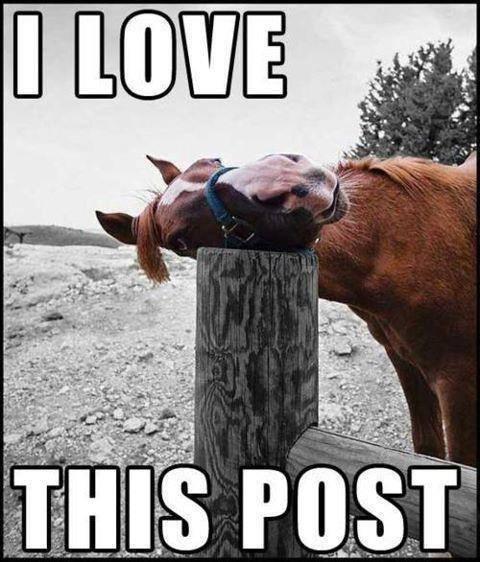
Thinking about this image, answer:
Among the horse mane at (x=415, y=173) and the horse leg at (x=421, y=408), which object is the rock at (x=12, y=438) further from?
the horse mane at (x=415, y=173)

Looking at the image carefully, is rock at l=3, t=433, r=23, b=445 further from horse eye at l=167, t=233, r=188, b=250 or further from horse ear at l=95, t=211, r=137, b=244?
horse eye at l=167, t=233, r=188, b=250

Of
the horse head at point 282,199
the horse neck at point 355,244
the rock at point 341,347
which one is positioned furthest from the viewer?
the rock at point 341,347

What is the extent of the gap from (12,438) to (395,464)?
328 centimetres

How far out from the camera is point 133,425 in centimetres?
359

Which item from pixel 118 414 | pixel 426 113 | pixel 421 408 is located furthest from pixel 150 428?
pixel 426 113

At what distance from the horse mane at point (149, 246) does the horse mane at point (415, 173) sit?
0.80 metres

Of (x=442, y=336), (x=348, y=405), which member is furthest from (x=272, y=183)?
(x=348, y=405)

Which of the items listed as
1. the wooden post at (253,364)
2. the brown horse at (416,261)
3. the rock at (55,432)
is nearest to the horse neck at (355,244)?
the brown horse at (416,261)

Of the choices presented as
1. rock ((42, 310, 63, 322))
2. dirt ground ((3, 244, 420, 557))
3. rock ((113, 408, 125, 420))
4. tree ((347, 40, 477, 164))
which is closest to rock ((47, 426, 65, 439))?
dirt ground ((3, 244, 420, 557))

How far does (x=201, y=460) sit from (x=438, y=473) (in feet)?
1.54

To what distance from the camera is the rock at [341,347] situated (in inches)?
188

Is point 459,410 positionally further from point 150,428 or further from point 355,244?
point 150,428

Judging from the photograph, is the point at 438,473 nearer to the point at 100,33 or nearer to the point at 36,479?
the point at 36,479

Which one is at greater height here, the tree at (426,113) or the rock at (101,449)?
the tree at (426,113)
